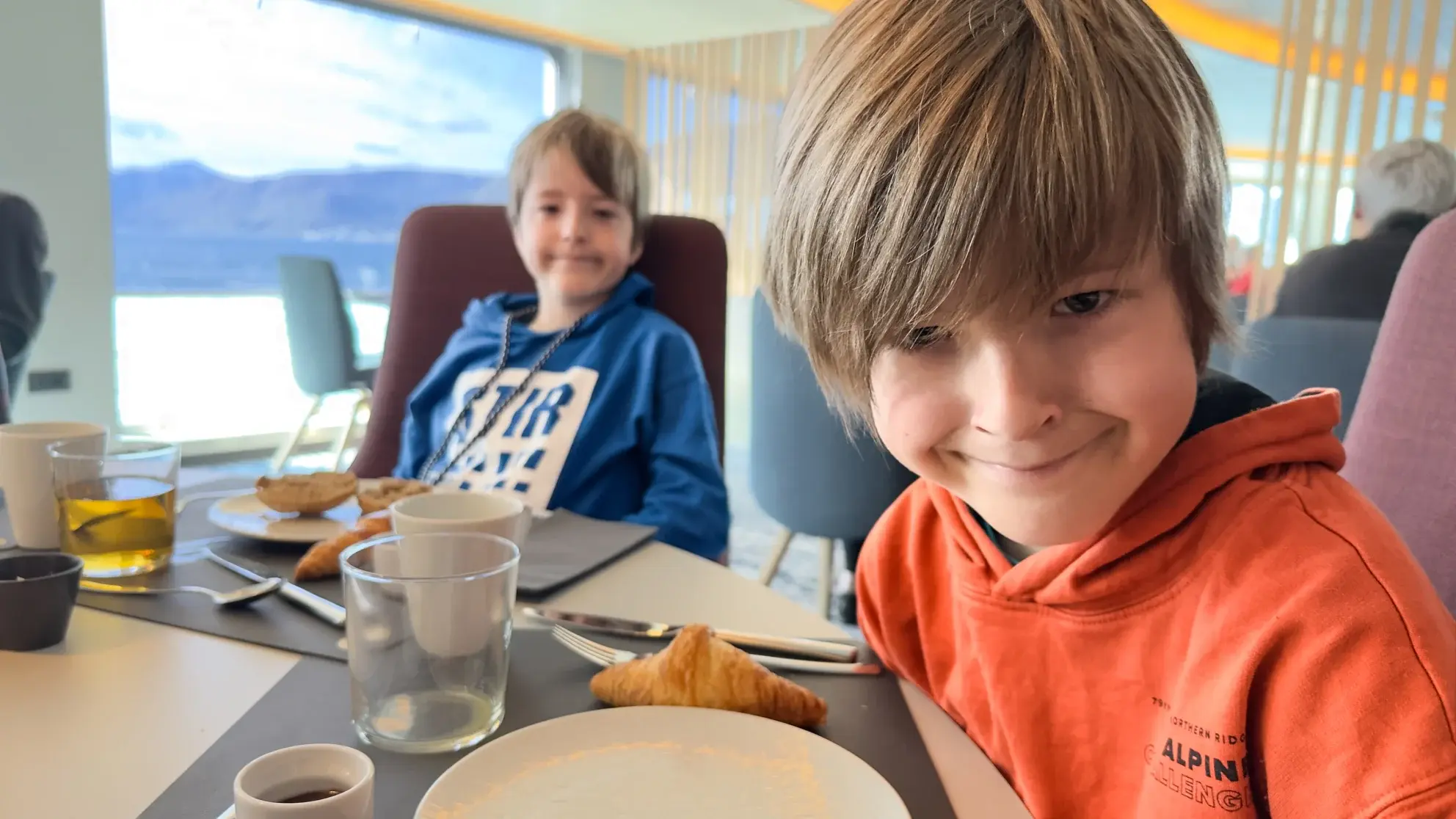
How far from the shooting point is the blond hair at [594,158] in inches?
62.8

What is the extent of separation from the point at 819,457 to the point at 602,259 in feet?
2.72

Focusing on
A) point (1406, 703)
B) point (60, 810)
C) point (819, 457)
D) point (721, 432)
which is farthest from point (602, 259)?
point (1406, 703)

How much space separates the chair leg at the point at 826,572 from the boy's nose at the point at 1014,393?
6.01 ft

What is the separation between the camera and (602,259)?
5.18ft

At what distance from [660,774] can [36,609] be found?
0.50m

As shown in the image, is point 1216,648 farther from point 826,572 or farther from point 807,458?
point 826,572

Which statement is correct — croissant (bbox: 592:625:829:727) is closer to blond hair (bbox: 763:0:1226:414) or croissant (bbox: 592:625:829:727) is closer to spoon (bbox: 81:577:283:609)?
blond hair (bbox: 763:0:1226:414)

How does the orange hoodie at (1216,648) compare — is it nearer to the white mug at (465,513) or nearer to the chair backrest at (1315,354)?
the white mug at (465,513)

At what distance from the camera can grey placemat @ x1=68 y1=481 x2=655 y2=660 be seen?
75 centimetres

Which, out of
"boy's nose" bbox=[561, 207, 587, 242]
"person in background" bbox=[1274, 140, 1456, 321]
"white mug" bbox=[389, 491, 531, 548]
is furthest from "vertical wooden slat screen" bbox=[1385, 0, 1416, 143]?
"white mug" bbox=[389, 491, 531, 548]

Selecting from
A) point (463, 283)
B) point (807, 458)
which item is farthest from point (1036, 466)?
point (807, 458)

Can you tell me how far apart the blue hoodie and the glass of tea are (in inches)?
20.4

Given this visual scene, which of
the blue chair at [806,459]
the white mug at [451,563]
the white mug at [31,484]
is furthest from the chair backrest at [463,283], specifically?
the white mug at [451,563]

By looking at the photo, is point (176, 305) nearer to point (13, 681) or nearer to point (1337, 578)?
point (13, 681)
